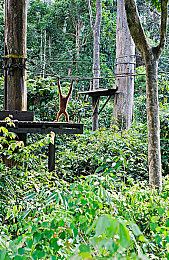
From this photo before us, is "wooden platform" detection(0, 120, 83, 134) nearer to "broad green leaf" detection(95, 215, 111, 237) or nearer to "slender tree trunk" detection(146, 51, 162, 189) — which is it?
"slender tree trunk" detection(146, 51, 162, 189)

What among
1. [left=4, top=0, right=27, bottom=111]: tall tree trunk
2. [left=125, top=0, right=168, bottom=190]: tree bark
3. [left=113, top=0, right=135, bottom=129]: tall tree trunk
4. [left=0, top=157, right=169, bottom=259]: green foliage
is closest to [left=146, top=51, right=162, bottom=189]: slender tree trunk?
[left=125, top=0, right=168, bottom=190]: tree bark

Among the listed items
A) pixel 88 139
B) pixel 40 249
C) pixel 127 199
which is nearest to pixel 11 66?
pixel 88 139

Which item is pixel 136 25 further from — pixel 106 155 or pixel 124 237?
pixel 124 237

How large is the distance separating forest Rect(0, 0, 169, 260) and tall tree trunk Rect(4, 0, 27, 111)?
0.01m

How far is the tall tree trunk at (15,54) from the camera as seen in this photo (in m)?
4.40

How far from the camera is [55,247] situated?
118 cm

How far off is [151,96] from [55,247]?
241 cm

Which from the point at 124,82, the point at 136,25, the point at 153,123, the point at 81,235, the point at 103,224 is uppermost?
the point at 136,25

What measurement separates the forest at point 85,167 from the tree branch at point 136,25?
1cm

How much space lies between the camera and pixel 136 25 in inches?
130

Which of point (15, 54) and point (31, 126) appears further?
point (15, 54)

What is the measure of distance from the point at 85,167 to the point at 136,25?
254 centimetres

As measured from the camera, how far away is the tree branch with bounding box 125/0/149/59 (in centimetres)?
329

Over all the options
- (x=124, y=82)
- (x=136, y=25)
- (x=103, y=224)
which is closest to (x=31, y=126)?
(x=136, y=25)
